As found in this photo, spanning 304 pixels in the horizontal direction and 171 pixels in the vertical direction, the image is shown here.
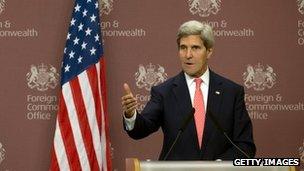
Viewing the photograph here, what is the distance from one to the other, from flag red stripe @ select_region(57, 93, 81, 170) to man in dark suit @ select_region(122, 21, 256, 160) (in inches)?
→ 69.7

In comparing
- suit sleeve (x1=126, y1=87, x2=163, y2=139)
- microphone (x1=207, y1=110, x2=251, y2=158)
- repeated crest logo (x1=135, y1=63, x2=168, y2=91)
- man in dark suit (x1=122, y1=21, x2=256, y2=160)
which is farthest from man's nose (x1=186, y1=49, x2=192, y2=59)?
repeated crest logo (x1=135, y1=63, x2=168, y2=91)

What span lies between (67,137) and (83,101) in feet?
1.04

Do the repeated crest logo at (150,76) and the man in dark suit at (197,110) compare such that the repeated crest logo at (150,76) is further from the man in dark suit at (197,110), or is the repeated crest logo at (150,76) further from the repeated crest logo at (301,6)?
the man in dark suit at (197,110)

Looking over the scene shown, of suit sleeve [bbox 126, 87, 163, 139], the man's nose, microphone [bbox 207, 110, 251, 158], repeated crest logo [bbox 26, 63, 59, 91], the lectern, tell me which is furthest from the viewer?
repeated crest logo [bbox 26, 63, 59, 91]

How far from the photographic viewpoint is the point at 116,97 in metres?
5.10

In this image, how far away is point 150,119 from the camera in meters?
2.96

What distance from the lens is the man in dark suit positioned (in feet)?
9.36

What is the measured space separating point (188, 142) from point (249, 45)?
246 centimetres

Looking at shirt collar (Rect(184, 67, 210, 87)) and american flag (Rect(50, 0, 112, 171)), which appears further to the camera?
american flag (Rect(50, 0, 112, 171))

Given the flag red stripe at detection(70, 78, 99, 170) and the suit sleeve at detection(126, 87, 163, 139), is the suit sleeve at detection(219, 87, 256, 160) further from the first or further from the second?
the flag red stripe at detection(70, 78, 99, 170)

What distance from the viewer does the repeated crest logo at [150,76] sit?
16.7 ft

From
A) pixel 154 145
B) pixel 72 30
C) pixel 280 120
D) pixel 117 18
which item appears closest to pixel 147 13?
pixel 117 18

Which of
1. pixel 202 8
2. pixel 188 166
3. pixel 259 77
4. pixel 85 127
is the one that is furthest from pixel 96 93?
pixel 188 166

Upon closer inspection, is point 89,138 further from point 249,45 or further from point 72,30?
point 249,45
